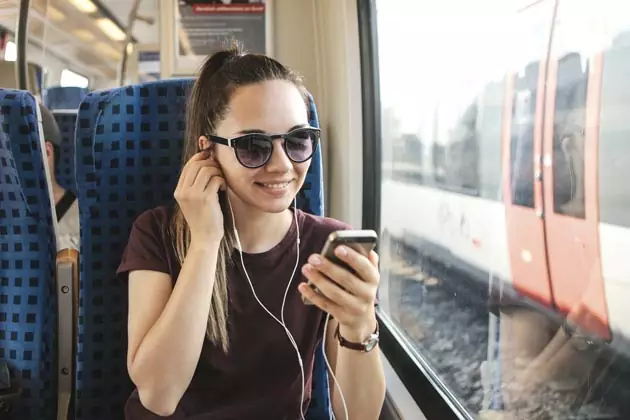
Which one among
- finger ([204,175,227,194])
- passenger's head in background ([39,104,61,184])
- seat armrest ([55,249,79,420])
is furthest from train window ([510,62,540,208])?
passenger's head in background ([39,104,61,184])

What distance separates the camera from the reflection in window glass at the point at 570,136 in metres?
0.98

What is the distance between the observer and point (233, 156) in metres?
1.09

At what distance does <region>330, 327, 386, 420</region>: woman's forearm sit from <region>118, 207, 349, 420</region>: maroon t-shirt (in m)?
0.12

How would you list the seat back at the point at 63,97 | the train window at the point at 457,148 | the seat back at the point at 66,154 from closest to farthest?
the train window at the point at 457,148
the seat back at the point at 66,154
the seat back at the point at 63,97

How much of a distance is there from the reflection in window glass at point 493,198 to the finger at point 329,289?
16.0 inches

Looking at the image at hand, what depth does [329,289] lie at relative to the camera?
0.92 metres

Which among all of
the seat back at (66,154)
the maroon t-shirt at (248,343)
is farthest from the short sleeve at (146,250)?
the seat back at (66,154)

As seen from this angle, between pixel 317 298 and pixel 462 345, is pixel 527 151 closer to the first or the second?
pixel 317 298

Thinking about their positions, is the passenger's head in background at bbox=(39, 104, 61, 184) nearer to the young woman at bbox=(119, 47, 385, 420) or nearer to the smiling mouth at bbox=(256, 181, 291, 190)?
the young woman at bbox=(119, 47, 385, 420)

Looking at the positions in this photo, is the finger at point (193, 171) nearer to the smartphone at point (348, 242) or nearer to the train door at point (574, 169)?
the smartphone at point (348, 242)

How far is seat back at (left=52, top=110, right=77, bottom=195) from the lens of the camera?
245cm

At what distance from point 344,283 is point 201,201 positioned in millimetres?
336

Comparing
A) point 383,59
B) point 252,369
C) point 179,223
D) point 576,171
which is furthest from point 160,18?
point 576,171

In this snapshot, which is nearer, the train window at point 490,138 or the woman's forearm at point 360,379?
the woman's forearm at point 360,379
